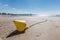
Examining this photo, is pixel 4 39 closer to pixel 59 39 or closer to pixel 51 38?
pixel 51 38

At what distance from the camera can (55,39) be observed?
6965 mm

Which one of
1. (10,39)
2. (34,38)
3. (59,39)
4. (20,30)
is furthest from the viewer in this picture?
(20,30)

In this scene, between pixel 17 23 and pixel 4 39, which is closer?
pixel 4 39

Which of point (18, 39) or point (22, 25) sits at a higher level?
point (22, 25)

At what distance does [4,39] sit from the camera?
820 cm

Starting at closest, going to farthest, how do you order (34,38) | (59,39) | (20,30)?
(59,39), (34,38), (20,30)

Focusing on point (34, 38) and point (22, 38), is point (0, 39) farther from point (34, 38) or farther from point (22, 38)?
point (34, 38)

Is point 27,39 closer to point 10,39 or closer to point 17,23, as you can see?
point 10,39

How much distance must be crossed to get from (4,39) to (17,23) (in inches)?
84.7

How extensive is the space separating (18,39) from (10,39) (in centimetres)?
73

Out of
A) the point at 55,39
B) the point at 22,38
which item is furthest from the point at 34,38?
Result: the point at 55,39

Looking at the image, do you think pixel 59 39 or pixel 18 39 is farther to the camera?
pixel 18 39

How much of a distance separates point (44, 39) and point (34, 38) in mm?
815

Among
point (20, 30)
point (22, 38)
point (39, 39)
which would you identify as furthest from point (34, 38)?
point (20, 30)
